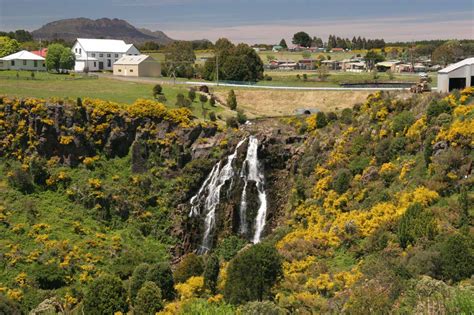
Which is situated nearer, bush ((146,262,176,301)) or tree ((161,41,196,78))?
bush ((146,262,176,301))

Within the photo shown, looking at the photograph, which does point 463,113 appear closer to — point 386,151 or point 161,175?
point 386,151

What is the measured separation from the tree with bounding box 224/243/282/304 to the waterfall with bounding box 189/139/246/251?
70.5ft

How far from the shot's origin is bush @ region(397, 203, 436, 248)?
123 ft

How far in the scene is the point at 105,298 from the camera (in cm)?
3756

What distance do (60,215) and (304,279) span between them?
27.1 m

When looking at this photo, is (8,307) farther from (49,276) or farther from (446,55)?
(446,55)

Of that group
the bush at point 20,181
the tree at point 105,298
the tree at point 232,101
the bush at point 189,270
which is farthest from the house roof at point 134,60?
the tree at point 105,298

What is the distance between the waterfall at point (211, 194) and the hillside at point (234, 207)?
0.15 m

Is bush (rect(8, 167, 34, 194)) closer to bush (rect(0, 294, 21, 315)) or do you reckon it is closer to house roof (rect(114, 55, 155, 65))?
bush (rect(0, 294, 21, 315))

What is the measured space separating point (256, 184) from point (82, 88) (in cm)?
2976

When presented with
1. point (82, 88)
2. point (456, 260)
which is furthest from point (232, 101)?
point (456, 260)

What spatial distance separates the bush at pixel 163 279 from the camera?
4056cm

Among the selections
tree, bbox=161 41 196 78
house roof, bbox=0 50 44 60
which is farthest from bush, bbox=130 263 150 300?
house roof, bbox=0 50 44 60

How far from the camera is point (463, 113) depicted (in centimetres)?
4884
